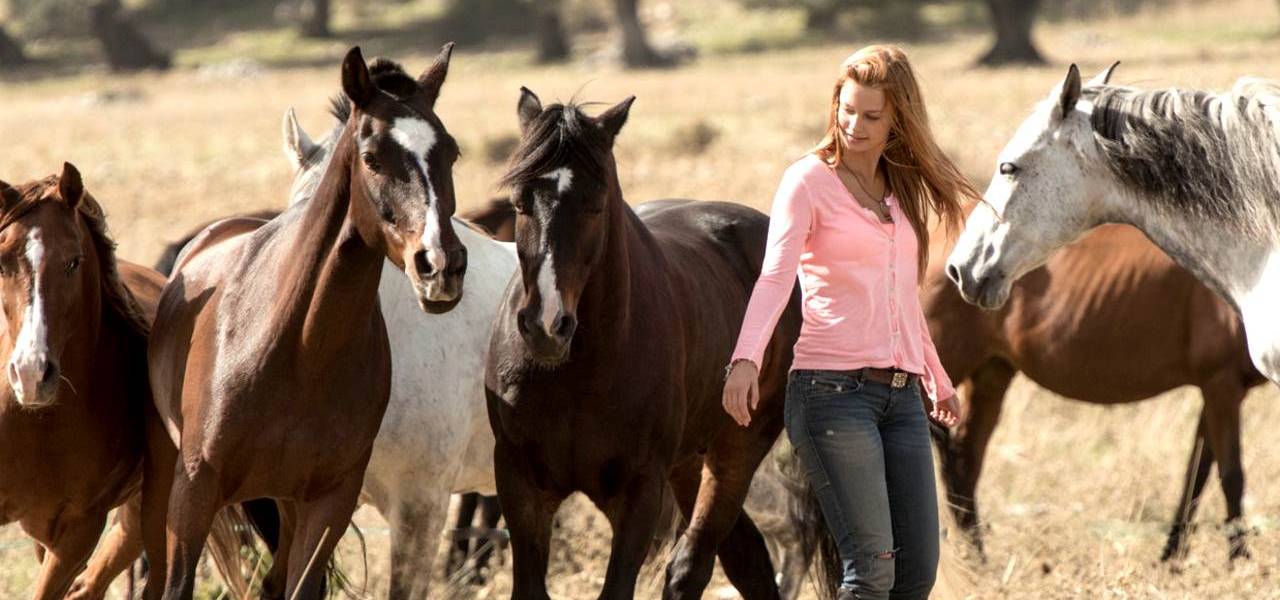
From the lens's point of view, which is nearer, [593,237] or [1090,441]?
[593,237]

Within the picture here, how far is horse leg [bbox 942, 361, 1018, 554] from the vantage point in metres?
8.71

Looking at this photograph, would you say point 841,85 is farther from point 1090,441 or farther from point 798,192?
point 1090,441

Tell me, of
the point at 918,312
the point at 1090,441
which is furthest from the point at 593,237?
the point at 1090,441

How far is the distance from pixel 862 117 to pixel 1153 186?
108 cm

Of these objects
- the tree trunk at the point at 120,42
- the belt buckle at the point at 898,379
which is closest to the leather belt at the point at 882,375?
the belt buckle at the point at 898,379

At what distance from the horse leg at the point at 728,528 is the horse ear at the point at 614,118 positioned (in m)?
1.38

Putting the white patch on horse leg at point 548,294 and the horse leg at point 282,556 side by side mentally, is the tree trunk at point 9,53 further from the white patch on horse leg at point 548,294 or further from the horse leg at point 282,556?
the white patch on horse leg at point 548,294

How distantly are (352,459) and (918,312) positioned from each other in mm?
1691

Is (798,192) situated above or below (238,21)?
above

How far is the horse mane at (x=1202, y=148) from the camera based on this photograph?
5168mm

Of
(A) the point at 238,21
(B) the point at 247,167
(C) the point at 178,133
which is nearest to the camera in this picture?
(B) the point at 247,167

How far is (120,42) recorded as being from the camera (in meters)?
48.9

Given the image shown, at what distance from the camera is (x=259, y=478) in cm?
509

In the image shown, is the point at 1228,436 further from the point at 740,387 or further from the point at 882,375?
the point at 740,387
